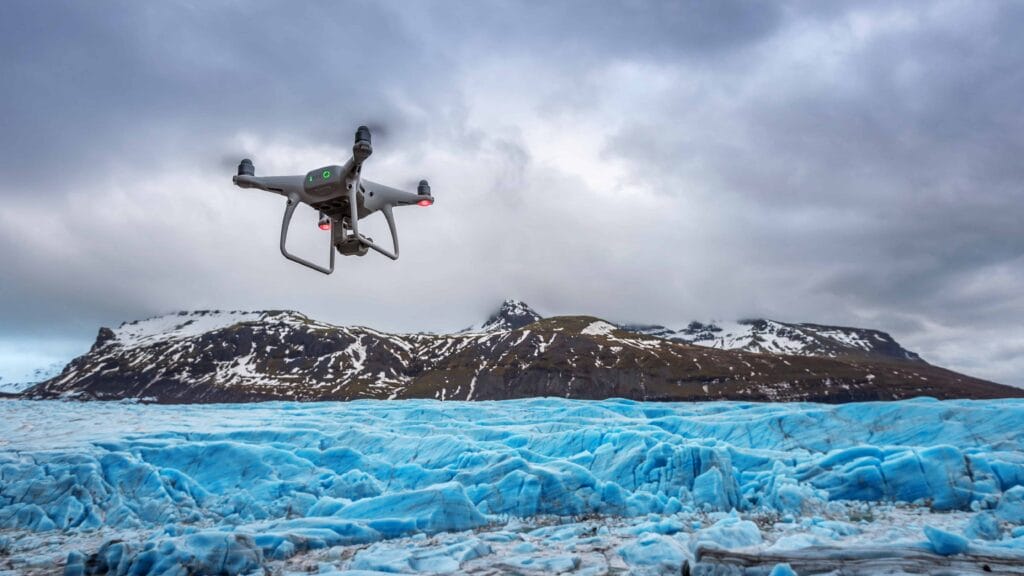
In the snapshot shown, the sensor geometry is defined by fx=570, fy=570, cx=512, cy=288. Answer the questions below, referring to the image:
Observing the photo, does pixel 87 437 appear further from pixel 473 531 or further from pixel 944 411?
pixel 944 411

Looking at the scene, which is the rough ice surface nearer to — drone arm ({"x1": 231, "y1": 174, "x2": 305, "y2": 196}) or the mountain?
drone arm ({"x1": 231, "y1": 174, "x2": 305, "y2": 196})

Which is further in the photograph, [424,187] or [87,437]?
[87,437]

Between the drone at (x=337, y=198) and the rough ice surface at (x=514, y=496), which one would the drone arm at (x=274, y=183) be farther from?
the rough ice surface at (x=514, y=496)

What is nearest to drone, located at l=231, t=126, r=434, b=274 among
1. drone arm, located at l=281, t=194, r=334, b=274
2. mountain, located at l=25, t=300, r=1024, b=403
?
drone arm, located at l=281, t=194, r=334, b=274

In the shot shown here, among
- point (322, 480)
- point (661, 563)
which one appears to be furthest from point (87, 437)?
point (661, 563)

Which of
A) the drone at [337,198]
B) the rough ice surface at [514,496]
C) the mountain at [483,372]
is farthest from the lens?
the mountain at [483,372]

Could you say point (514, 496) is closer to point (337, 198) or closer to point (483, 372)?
point (337, 198)

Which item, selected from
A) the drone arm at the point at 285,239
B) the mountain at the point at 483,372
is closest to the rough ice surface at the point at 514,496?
the drone arm at the point at 285,239
